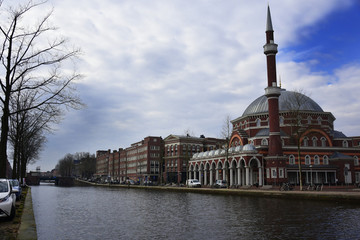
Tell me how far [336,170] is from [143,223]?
212 ft

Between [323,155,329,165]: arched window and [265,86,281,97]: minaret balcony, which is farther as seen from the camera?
[323,155,329,165]: arched window

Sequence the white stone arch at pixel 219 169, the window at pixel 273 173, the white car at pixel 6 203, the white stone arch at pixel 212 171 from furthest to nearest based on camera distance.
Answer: the white stone arch at pixel 212 171, the white stone arch at pixel 219 169, the window at pixel 273 173, the white car at pixel 6 203

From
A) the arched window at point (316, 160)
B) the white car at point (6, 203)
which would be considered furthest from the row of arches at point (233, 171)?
the white car at point (6, 203)

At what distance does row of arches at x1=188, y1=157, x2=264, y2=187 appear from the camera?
73812mm

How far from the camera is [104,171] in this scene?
185 metres

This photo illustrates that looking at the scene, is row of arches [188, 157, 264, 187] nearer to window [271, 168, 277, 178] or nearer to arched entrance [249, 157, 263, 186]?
arched entrance [249, 157, 263, 186]

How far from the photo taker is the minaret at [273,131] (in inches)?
2699

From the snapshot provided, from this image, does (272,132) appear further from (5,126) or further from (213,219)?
(5,126)

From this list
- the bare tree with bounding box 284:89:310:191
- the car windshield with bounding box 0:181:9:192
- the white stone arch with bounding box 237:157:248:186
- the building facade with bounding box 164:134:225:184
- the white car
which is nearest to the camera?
the white car

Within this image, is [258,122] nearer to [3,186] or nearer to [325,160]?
[325,160]

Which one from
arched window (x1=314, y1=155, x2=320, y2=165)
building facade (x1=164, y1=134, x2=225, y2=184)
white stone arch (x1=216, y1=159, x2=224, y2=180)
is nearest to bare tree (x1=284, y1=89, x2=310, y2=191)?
arched window (x1=314, y1=155, x2=320, y2=165)

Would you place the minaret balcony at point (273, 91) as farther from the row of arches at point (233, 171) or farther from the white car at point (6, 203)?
the white car at point (6, 203)

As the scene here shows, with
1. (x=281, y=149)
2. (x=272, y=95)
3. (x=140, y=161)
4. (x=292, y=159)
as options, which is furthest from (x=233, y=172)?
(x=140, y=161)

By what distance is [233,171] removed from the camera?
8381cm
